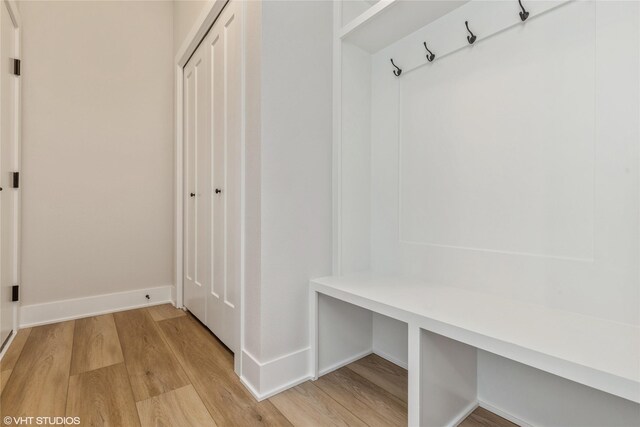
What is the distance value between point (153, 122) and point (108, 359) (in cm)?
178

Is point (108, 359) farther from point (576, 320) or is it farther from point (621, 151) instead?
point (621, 151)

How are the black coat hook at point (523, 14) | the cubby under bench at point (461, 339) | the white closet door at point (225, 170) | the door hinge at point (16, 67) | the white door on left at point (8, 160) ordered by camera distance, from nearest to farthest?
the cubby under bench at point (461, 339) < the black coat hook at point (523, 14) < the white closet door at point (225, 170) < the white door on left at point (8, 160) < the door hinge at point (16, 67)

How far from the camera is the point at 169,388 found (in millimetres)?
1333

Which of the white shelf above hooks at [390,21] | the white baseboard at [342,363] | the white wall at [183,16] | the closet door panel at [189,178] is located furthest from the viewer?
the closet door panel at [189,178]

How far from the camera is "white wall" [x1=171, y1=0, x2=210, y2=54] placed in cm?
205

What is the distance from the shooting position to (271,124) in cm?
132

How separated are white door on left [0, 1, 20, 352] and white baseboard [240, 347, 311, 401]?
4.79ft

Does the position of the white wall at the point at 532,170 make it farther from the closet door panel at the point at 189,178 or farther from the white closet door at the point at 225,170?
the closet door panel at the point at 189,178

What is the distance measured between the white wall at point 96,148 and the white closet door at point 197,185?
328mm

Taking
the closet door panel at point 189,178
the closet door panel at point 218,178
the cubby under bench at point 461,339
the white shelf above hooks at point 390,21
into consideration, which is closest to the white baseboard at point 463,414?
the cubby under bench at point 461,339

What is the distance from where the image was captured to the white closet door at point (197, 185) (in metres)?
2.00

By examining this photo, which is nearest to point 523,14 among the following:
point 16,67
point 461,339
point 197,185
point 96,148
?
point 461,339

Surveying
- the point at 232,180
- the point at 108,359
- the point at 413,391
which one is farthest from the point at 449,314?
the point at 108,359

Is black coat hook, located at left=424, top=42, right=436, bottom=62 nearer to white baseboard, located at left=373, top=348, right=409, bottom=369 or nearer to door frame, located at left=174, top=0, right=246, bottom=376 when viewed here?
door frame, located at left=174, top=0, right=246, bottom=376
